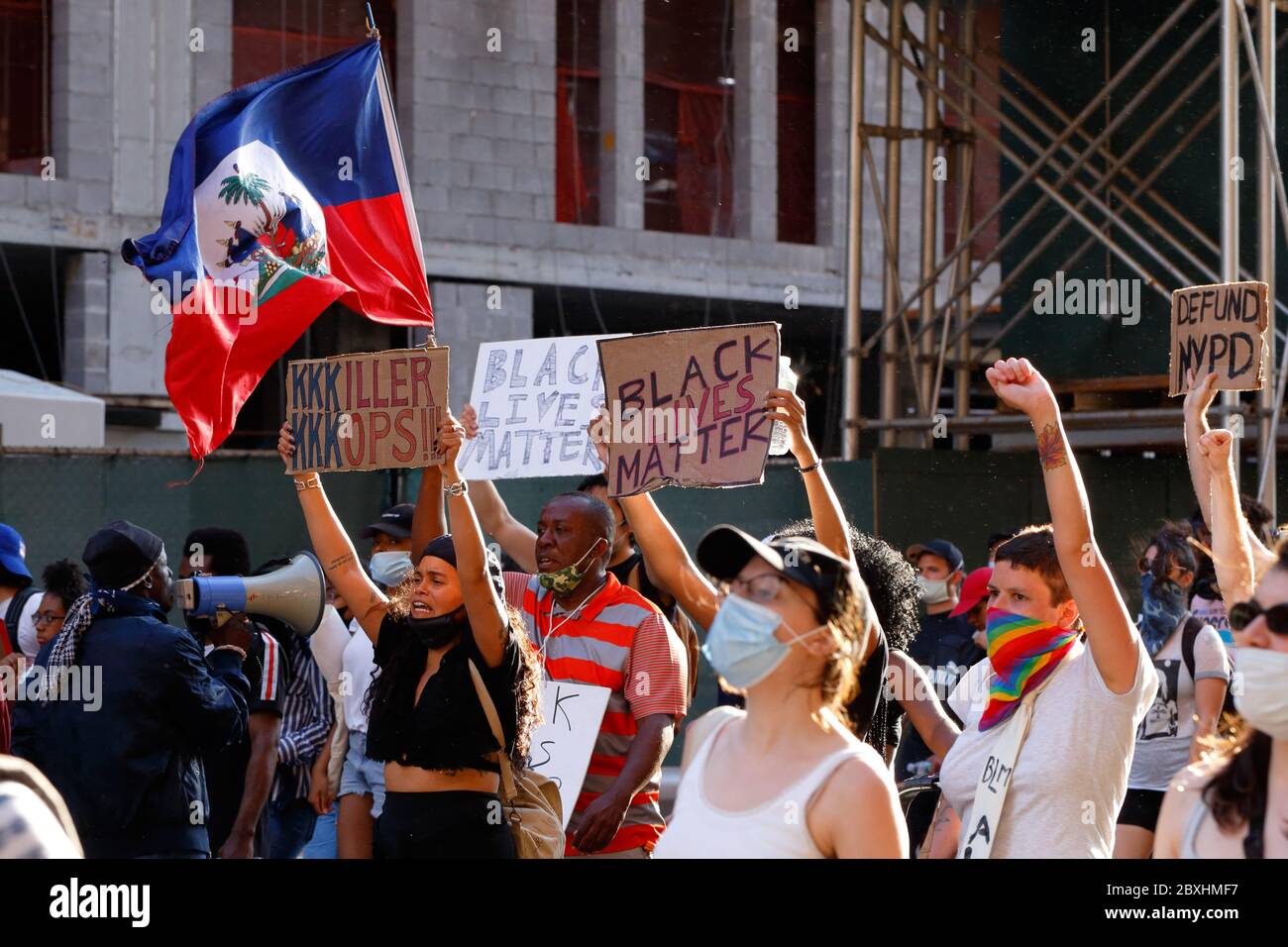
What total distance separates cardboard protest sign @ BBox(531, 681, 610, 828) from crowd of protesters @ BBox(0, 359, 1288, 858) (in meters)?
0.06

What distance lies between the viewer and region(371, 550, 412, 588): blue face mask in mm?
7477

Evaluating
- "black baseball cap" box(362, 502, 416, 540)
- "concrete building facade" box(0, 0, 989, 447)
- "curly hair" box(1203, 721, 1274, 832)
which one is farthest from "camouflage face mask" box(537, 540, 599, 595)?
"concrete building facade" box(0, 0, 989, 447)

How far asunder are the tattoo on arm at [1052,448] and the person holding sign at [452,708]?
5.54ft

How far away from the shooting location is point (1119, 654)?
403 cm

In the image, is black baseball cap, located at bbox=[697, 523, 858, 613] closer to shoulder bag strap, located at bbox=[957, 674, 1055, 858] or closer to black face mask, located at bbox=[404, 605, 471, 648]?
shoulder bag strap, located at bbox=[957, 674, 1055, 858]

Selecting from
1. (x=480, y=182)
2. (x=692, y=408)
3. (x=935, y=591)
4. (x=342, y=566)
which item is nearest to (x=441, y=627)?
(x=342, y=566)

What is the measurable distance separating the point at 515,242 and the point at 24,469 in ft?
31.9

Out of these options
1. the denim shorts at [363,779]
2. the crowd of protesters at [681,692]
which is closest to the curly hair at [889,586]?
the crowd of protesters at [681,692]

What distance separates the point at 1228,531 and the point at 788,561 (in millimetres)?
1790

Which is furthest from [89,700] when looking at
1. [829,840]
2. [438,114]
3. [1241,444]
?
[438,114]

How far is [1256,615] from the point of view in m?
3.26

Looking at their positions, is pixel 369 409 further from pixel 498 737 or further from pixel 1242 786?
pixel 1242 786

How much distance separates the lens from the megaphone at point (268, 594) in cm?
581

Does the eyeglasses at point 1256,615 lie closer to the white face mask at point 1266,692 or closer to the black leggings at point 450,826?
the white face mask at point 1266,692
